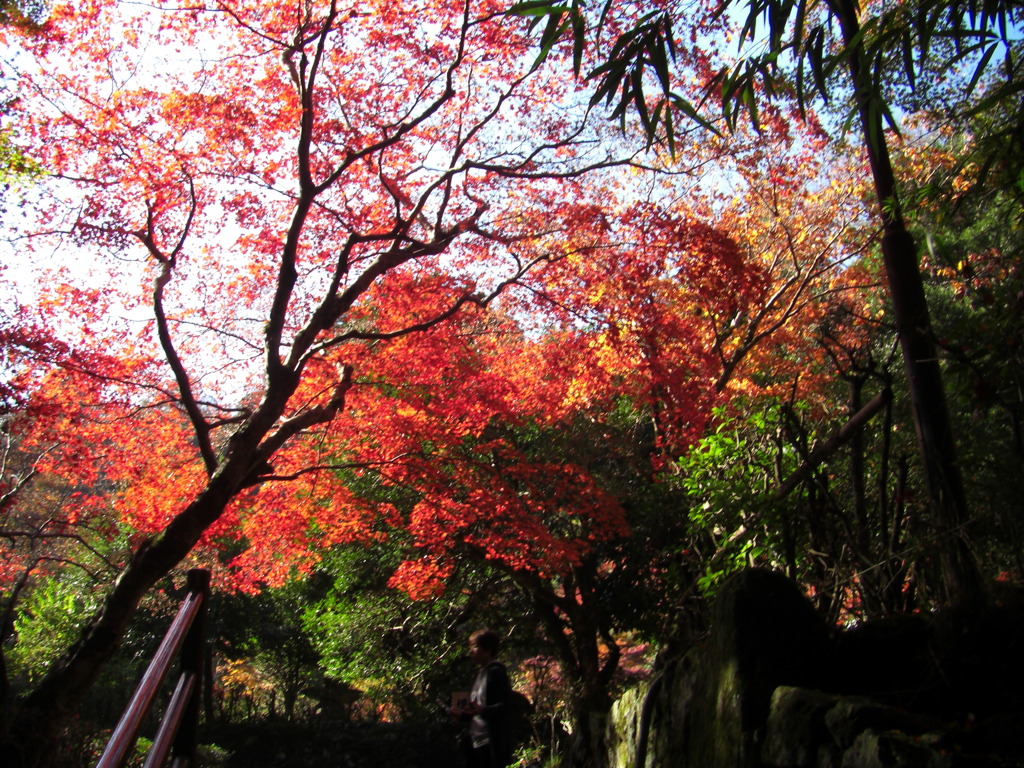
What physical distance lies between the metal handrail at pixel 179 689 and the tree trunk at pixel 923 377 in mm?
2242

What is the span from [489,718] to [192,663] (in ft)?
6.96

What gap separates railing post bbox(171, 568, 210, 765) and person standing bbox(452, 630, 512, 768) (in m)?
1.97

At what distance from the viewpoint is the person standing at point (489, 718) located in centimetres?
389

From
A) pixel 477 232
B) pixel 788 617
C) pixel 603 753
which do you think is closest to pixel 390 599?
pixel 477 232

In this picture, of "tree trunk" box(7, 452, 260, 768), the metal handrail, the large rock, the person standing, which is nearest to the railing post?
the metal handrail

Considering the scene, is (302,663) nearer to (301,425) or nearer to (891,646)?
(301,425)

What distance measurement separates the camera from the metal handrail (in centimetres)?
166

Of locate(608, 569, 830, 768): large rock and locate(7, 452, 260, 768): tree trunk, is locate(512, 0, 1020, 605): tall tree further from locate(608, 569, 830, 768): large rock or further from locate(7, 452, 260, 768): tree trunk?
locate(7, 452, 260, 768): tree trunk

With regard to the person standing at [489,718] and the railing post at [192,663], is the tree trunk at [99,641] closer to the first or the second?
the person standing at [489,718]

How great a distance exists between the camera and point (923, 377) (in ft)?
8.73

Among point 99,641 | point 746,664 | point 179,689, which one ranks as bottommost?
point 179,689

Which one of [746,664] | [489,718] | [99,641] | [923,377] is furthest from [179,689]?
[99,641]

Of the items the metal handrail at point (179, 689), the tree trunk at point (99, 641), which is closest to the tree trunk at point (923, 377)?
the metal handrail at point (179, 689)

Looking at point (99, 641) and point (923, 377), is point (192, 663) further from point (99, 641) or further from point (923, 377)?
point (99, 641)
